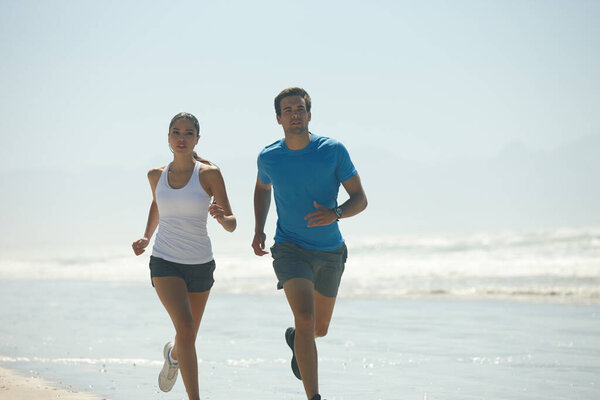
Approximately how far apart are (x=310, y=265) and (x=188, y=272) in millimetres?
819

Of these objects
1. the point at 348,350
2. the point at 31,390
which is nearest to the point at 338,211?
the point at 31,390

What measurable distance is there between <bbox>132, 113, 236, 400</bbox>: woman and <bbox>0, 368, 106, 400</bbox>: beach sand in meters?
1.24

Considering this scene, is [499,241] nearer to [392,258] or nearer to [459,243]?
[459,243]

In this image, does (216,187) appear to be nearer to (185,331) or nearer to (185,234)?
(185,234)

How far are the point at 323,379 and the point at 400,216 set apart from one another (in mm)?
149861

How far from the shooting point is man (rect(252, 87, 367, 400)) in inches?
192

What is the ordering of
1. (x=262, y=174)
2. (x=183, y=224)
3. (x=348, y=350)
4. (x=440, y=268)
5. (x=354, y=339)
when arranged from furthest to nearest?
(x=440, y=268) < (x=354, y=339) < (x=348, y=350) < (x=262, y=174) < (x=183, y=224)

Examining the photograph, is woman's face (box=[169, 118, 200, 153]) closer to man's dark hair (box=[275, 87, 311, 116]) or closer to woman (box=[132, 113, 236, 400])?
woman (box=[132, 113, 236, 400])

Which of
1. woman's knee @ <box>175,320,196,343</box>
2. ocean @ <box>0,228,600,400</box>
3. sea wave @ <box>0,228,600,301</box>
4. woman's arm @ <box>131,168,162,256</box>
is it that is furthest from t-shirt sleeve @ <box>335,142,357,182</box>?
sea wave @ <box>0,228,600,301</box>

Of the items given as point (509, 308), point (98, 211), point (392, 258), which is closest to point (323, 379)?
point (509, 308)

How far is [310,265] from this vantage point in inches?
199

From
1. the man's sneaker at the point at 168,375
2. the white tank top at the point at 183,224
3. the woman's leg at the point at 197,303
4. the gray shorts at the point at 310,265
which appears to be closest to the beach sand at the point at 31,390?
the man's sneaker at the point at 168,375

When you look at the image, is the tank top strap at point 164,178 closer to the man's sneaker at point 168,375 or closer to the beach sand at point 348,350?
the man's sneaker at point 168,375

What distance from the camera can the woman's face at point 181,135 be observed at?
5105mm
